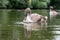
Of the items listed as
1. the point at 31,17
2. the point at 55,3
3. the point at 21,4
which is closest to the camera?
the point at 31,17

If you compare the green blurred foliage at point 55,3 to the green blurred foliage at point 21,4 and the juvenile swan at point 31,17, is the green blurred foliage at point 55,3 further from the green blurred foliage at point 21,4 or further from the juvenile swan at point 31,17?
the juvenile swan at point 31,17

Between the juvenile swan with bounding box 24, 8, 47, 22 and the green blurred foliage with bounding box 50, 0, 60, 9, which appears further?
the green blurred foliage with bounding box 50, 0, 60, 9

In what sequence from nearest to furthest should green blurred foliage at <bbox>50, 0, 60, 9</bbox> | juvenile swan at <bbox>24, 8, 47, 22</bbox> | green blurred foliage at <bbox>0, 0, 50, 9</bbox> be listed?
1. juvenile swan at <bbox>24, 8, 47, 22</bbox>
2. green blurred foliage at <bbox>0, 0, 50, 9</bbox>
3. green blurred foliage at <bbox>50, 0, 60, 9</bbox>

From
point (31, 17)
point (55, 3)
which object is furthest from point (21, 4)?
point (31, 17)

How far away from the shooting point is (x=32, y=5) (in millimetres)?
46125

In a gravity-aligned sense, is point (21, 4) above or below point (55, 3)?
above

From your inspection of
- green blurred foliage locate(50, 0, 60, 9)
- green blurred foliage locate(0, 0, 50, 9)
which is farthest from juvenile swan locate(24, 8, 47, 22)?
green blurred foliage locate(50, 0, 60, 9)

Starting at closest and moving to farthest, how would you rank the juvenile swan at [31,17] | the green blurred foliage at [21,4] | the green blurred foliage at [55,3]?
1. the juvenile swan at [31,17]
2. the green blurred foliage at [21,4]
3. the green blurred foliage at [55,3]

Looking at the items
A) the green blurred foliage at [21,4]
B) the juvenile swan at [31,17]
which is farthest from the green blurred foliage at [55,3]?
the juvenile swan at [31,17]

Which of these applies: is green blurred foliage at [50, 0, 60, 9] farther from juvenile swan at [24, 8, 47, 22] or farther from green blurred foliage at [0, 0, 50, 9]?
juvenile swan at [24, 8, 47, 22]

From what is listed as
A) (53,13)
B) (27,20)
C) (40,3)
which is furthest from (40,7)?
(27,20)

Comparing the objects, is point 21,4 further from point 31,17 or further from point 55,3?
point 31,17

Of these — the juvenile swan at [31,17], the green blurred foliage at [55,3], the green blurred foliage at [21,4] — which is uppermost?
the juvenile swan at [31,17]

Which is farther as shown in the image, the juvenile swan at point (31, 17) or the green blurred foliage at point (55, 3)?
the green blurred foliage at point (55, 3)
